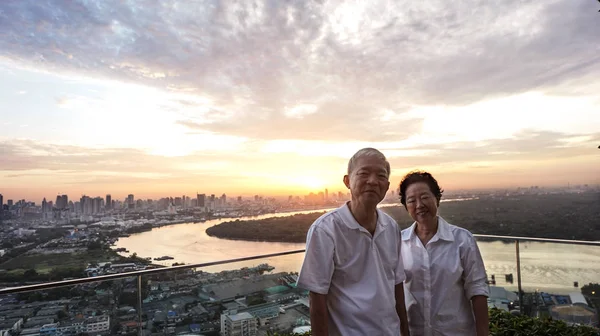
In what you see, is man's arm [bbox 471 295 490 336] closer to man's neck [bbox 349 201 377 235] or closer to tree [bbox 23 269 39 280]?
man's neck [bbox 349 201 377 235]

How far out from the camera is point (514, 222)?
5.72 m

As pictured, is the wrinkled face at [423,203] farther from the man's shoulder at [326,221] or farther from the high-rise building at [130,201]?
the high-rise building at [130,201]

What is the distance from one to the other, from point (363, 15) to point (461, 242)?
565 centimetres

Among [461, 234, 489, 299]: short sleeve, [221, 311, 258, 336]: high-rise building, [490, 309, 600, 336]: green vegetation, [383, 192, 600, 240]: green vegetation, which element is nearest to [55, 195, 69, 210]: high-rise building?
[221, 311, 258, 336]: high-rise building

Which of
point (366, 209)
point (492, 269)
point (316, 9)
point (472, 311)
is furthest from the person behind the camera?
point (316, 9)

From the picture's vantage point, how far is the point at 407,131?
9641mm

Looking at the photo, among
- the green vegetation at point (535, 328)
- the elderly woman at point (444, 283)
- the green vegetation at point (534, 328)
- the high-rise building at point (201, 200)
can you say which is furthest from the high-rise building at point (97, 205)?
the elderly woman at point (444, 283)

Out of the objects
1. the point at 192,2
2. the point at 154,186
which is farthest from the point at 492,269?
the point at 154,186

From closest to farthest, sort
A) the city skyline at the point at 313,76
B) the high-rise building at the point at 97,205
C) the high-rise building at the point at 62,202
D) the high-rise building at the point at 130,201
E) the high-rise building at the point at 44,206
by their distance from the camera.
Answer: the city skyline at the point at 313,76 < the high-rise building at the point at 44,206 < the high-rise building at the point at 62,202 < the high-rise building at the point at 97,205 < the high-rise building at the point at 130,201

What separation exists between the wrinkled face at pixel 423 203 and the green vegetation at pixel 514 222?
1.91 m

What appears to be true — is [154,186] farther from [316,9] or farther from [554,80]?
[554,80]

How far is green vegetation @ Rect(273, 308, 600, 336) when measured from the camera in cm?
330

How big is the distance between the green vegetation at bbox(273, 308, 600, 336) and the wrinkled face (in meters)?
2.09

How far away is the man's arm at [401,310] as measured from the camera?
153 cm
